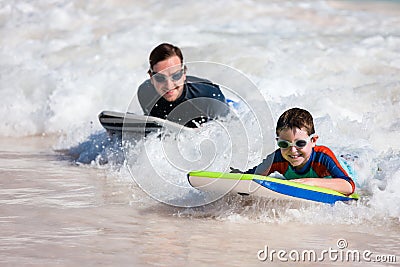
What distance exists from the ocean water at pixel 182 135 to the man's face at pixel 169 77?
53 centimetres

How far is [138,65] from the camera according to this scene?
1200cm

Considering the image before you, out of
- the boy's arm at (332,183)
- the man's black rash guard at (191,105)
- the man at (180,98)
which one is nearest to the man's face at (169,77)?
the man at (180,98)

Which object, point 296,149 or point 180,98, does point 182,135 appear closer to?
point 180,98

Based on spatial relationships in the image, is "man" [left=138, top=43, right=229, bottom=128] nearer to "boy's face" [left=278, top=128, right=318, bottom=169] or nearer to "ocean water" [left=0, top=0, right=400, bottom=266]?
"ocean water" [left=0, top=0, right=400, bottom=266]

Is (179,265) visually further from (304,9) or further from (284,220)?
(304,9)

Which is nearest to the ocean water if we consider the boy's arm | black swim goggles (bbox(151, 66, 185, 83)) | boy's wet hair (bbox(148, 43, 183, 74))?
the boy's arm

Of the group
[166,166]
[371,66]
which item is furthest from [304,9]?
[166,166]

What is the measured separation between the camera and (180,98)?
6.14 metres

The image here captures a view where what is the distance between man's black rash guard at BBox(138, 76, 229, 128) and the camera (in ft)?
20.6

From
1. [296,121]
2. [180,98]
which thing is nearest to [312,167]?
[296,121]

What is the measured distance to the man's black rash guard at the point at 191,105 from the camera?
628 cm

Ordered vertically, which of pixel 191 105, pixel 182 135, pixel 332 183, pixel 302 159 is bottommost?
pixel 332 183

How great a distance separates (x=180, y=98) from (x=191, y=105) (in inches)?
9.2

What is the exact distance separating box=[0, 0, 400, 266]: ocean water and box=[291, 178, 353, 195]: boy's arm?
0.45 ft
